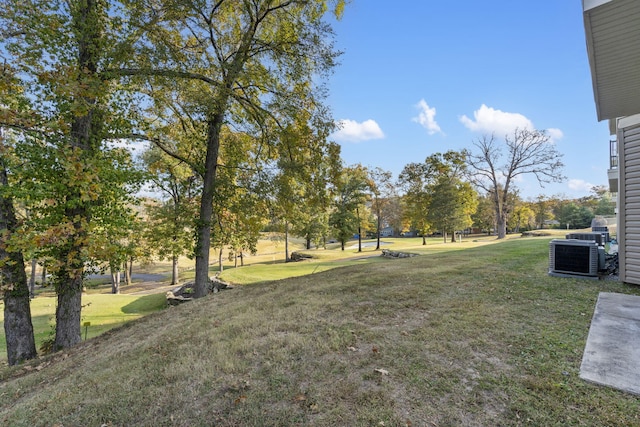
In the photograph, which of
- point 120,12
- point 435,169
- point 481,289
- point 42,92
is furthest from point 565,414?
point 435,169

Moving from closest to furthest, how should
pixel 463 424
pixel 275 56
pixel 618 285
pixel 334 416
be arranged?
pixel 463 424 → pixel 334 416 → pixel 618 285 → pixel 275 56

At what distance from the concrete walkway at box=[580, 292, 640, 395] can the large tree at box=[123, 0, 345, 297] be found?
24.4 ft

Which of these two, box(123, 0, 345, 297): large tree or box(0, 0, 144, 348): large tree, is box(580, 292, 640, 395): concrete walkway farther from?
box(123, 0, 345, 297): large tree

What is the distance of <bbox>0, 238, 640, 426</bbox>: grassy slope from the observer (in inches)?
82.7

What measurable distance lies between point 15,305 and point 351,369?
Result: 7.07 meters

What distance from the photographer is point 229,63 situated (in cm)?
745

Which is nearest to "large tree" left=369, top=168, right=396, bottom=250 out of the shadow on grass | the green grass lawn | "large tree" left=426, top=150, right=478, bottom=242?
"large tree" left=426, top=150, right=478, bottom=242

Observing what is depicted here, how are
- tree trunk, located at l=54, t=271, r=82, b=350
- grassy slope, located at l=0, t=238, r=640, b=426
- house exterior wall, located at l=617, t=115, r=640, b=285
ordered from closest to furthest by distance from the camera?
grassy slope, located at l=0, t=238, r=640, b=426, house exterior wall, located at l=617, t=115, r=640, b=285, tree trunk, located at l=54, t=271, r=82, b=350

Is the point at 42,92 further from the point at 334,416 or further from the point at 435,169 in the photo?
the point at 435,169

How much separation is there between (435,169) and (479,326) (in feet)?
86.0

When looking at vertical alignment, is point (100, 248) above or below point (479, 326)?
above

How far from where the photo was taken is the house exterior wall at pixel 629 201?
192 inches

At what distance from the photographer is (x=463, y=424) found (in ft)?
6.28

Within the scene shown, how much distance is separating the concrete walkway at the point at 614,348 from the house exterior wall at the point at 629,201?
1.38m
